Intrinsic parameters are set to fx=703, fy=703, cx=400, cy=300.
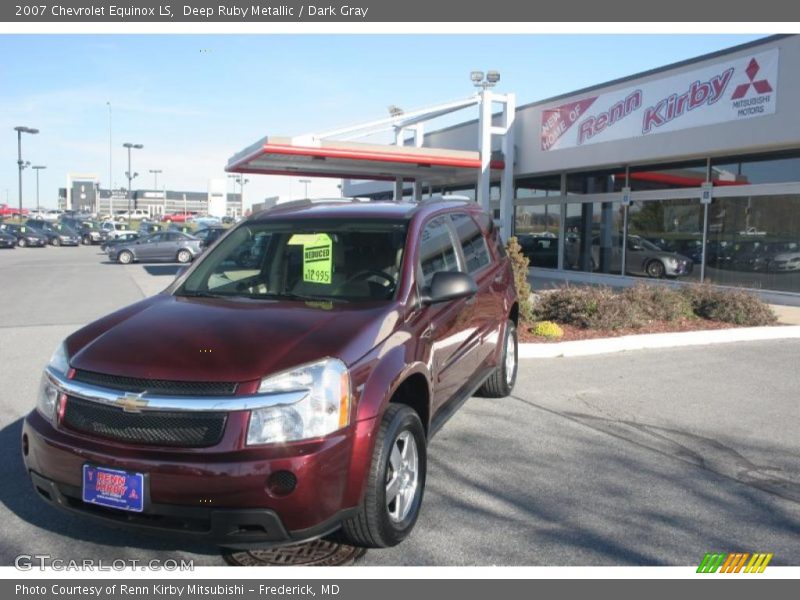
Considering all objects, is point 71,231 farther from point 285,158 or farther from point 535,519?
point 535,519

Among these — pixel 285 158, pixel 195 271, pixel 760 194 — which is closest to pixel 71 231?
pixel 285 158

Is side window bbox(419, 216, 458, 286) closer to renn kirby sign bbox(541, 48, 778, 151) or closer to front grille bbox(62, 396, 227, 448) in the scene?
front grille bbox(62, 396, 227, 448)

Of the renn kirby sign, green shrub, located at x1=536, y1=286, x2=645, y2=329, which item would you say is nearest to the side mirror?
green shrub, located at x1=536, y1=286, x2=645, y2=329

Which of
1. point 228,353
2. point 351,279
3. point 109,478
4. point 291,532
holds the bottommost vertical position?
point 291,532

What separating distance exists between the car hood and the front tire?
457mm

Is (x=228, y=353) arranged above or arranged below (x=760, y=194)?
below

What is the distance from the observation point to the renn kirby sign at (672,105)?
1405 centimetres

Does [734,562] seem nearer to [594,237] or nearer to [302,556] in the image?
[302,556]

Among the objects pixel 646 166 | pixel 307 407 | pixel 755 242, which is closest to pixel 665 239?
pixel 646 166

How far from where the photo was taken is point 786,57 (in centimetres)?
1348

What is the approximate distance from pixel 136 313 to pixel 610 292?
27.5 ft

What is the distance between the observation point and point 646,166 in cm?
1844

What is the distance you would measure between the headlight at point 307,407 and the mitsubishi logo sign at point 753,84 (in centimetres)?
1358

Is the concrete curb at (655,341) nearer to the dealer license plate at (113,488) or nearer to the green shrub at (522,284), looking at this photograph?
the green shrub at (522,284)
